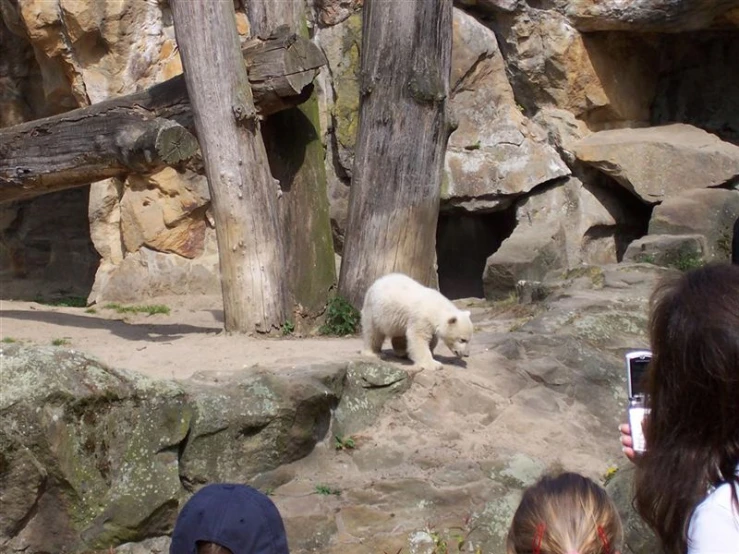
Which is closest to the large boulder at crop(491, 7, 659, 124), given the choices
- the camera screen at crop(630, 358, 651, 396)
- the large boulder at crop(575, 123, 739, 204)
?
→ the large boulder at crop(575, 123, 739, 204)

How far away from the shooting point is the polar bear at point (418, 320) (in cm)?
671

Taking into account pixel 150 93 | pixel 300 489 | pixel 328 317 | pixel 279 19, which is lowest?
pixel 300 489

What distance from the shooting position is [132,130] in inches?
332

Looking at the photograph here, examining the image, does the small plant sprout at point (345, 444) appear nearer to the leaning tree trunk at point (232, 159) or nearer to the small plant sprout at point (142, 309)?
the leaning tree trunk at point (232, 159)

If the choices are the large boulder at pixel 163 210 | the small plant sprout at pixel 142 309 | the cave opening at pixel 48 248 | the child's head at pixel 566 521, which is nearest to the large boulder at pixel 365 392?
the child's head at pixel 566 521

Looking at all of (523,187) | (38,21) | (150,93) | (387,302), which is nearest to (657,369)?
(387,302)

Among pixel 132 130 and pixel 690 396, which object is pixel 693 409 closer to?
pixel 690 396

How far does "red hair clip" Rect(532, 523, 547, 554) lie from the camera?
1.78m

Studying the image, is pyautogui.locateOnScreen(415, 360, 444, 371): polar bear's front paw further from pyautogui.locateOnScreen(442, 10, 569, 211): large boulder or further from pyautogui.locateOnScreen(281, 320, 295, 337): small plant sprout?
pyautogui.locateOnScreen(442, 10, 569, 211): large boulder

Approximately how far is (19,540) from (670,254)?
7312 mm

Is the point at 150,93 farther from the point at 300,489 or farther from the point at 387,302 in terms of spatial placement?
the point at 300,489

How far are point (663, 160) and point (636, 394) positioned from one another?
11.1m

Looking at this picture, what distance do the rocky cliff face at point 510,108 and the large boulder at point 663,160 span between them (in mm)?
19

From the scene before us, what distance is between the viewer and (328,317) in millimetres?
8711
